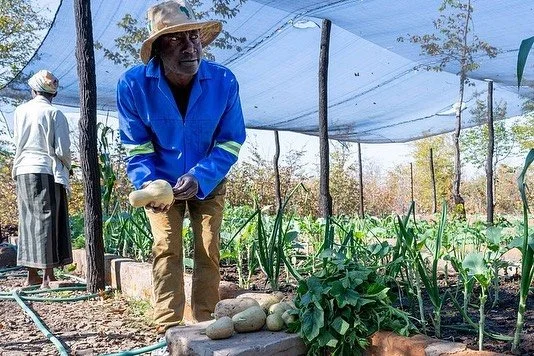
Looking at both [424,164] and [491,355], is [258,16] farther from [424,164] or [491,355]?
[424,164]

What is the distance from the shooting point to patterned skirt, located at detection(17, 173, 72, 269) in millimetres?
3273

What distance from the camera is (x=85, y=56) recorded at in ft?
9.82

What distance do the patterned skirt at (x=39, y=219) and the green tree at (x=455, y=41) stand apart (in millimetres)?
3289

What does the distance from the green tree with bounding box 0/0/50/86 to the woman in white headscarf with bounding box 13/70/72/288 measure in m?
5.12

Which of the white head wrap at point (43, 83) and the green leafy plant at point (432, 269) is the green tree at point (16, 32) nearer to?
the white head wrap at point (43, 83)

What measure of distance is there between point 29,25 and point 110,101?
214cm

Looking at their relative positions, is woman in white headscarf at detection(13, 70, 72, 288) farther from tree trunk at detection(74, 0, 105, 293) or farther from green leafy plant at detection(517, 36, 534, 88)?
green leafy plant at detection(517, 36, 534, 88)

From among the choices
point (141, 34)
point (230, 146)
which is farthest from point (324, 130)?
point (230, 146)

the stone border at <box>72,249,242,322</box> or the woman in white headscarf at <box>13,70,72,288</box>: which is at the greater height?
the woman in white headscarf at <box>13,70,72,288</box>

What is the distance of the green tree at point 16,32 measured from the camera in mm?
7973

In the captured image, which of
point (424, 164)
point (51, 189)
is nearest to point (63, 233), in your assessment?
point (51, 189)

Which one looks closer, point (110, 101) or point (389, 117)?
point (110, 101)

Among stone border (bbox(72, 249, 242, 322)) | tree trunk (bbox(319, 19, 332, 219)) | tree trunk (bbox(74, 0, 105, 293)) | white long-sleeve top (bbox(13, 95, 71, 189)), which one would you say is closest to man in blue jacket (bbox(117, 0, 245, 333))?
stone border (bbox(72, 249, 242, 322))

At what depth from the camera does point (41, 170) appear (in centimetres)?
326
